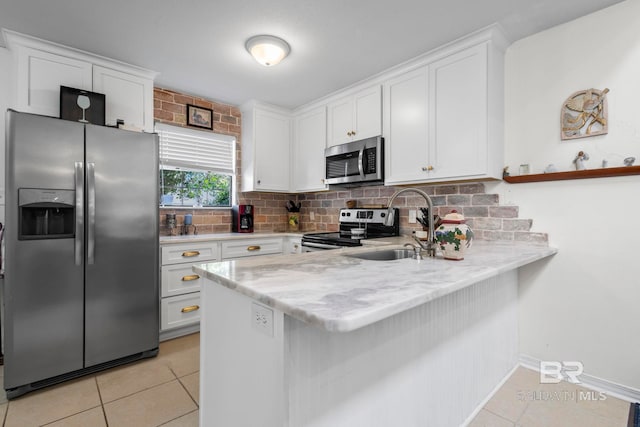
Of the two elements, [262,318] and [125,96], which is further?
[125,96]

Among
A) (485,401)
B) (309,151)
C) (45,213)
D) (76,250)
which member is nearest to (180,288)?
(76,250)

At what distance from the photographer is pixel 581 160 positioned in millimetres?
2023

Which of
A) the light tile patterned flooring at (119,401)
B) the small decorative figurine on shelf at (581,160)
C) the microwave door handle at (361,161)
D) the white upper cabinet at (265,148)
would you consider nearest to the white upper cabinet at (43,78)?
the white upper cabinet at (265,148)

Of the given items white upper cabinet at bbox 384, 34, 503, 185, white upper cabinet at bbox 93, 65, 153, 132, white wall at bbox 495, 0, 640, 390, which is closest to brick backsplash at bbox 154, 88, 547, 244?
white wall at bbox 495, 0, 640, 390

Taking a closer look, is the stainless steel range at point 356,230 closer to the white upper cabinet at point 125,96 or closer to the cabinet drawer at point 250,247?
the cabinet drawer at point 250,247

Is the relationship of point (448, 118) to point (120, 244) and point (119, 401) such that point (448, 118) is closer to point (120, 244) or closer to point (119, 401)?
point (120, 244)

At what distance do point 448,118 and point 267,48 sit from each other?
58.2 inches

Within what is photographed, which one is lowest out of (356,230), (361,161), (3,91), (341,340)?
(341,340)

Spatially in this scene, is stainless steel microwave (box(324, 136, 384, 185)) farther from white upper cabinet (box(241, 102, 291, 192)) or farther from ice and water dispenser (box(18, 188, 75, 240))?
ice and water dispenser (box(18, 188, 75, 240))

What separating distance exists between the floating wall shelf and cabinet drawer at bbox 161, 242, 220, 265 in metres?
2.58

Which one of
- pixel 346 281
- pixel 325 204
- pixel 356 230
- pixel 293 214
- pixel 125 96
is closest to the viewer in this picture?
pixel 346 281

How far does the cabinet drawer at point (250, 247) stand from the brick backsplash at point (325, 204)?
1.98ft

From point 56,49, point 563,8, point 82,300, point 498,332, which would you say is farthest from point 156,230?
point 563,8

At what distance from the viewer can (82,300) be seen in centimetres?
210
